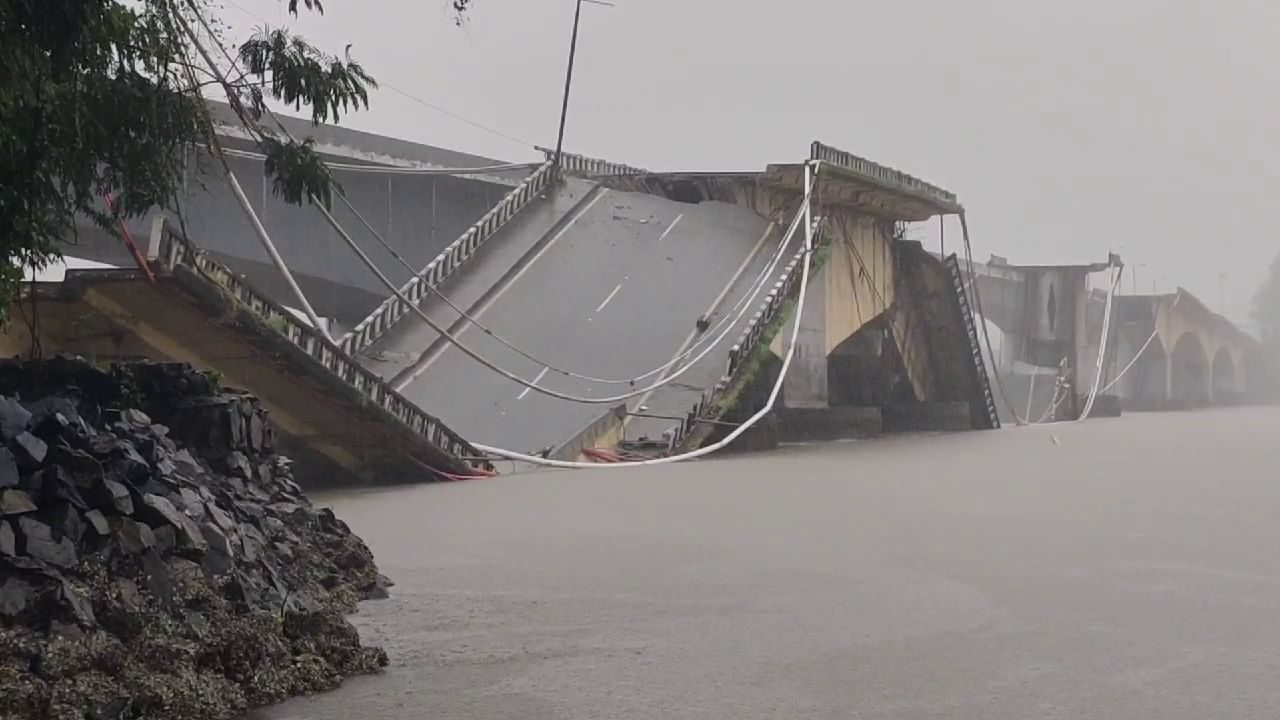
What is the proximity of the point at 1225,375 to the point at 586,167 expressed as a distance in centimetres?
6297

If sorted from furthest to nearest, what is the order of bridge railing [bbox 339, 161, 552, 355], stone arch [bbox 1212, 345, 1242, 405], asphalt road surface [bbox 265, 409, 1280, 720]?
stone arch [bbox 1212, 345, 1242, 405] → bridge railing [bbox 339, 161, 552, 355] → asphalt road surface [bbox 265, 409, 1280, 720]

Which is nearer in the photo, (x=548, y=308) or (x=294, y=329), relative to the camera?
(x=294, y=329)

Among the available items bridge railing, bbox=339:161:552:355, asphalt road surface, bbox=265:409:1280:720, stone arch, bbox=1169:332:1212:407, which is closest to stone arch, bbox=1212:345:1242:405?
stone arch, bbox=1169:332:1212:407

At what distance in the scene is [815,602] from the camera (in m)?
7.74

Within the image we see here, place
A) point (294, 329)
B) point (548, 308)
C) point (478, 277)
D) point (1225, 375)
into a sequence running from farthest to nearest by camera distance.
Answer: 1. point (1225, 375)
2. point (478, 277)
3. point (548, 308)
4. point (294, 329)

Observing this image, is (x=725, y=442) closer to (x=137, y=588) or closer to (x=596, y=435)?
(x=596, y=435)

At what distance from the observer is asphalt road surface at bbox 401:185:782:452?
18.6 meters

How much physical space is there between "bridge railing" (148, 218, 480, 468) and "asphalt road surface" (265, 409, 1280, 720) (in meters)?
1.06

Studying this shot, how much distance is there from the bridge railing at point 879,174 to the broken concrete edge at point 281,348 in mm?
12930

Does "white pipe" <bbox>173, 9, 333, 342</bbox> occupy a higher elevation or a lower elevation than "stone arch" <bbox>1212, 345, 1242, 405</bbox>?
higher

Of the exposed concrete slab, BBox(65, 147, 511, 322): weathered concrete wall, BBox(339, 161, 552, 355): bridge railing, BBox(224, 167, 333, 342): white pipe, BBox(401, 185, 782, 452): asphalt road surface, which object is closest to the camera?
BBox(224, 167, 333, 342): white pipe

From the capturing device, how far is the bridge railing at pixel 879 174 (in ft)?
82.4

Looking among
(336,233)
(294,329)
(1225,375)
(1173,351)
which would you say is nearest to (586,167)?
(336,233)

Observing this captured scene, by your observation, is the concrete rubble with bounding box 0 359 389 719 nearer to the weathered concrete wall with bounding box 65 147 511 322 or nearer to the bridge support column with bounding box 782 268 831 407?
the bridge support column with bounding box 782 268 831 407
